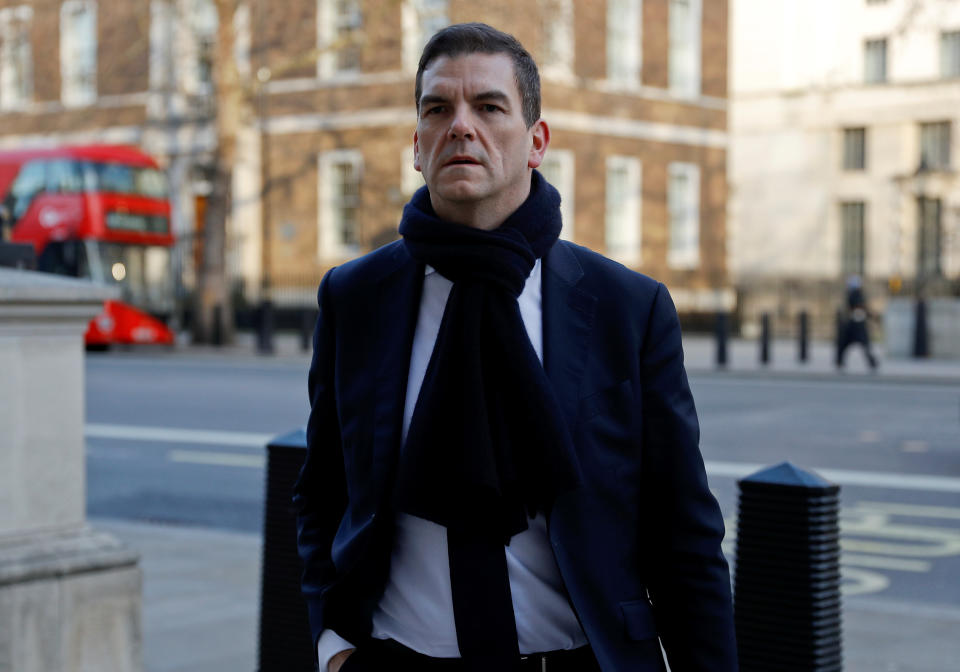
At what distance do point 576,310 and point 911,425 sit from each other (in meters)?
12.1

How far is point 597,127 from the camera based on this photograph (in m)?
33.3

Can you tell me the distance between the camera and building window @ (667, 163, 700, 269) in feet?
117

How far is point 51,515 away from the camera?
426 centimetres

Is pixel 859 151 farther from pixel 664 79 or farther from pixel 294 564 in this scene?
pixel 294 564

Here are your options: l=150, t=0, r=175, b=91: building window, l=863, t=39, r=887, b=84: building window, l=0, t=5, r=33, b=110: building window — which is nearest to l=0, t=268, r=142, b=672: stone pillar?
l=0, t=5, r=33, b=110: building window

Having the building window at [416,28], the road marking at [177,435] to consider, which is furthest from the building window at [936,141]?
the road marking at [177,435]

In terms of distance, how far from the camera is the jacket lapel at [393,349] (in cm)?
220

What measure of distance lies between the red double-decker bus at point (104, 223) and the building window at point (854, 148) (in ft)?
92.6

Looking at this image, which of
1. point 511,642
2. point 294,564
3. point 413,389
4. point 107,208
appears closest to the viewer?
point 511,642

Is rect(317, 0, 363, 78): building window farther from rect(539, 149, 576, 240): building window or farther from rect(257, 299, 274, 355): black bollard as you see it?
rect(257, 299, 274, 355): black bollard

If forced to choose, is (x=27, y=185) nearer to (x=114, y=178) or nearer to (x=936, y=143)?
(x=114, y=178)

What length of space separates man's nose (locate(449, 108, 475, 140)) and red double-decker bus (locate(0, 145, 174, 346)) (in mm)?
23322

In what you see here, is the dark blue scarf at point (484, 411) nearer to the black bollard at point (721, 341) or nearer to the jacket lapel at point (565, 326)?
the jacket lapel at point (565, 326)

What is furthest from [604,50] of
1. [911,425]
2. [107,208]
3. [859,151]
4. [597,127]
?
[911,425]
